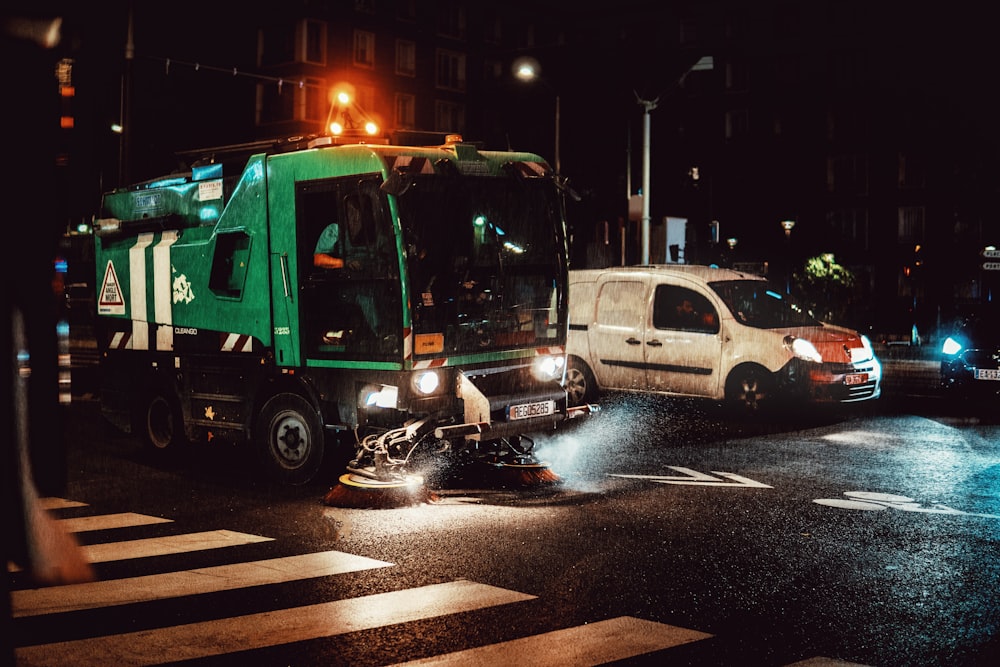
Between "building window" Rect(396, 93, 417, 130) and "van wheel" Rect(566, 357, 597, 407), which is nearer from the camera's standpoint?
"van wheel" Rect(566, 357, 597, 407)

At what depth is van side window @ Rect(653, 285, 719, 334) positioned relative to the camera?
14570 millimetres

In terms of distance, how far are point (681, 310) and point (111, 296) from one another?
7241 mm

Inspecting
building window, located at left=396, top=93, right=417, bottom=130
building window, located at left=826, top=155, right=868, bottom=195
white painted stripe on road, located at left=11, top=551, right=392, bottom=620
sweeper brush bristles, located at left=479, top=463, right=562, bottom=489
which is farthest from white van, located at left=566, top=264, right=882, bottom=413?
building window, located at left=396, top=93, right=417, bottom=130

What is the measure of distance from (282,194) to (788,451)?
588 centimetres

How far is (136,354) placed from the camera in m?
11.9

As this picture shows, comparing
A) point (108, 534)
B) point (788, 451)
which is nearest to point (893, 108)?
point (788, 451)

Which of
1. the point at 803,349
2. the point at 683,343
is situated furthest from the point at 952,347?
the point at 683,343

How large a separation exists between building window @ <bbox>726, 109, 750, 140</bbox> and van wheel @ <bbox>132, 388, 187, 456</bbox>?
5795cm

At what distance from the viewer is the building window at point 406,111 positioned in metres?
65.1

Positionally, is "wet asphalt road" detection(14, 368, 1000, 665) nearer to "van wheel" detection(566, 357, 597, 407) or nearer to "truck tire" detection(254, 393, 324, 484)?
"truck tire" detection(254, 393, 324, 484)

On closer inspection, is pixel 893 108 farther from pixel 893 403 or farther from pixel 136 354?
pixel 136 354

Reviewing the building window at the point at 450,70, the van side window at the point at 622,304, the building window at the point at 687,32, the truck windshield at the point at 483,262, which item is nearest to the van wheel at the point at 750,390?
the van side window at the point at 622,304

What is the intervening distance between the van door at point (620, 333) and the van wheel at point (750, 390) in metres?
1.24

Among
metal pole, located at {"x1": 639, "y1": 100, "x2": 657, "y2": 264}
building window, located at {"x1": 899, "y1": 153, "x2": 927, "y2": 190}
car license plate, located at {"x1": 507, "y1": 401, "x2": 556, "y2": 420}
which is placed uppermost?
building window, located at {"x1": 899, "y1": 153, "x2": 927, "y2": 190}
